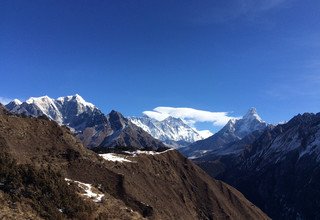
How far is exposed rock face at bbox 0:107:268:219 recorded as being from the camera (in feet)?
285

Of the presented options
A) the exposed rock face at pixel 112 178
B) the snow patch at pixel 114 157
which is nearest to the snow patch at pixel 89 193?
the exposed rock face at pixel 112 178

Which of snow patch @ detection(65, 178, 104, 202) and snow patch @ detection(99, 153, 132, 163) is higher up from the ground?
snow patch @ detection(99, 153, 132, 163)

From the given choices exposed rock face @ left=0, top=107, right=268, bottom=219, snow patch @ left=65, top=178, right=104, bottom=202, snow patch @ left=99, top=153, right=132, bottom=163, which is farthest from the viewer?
snow patch @ left=99, top=153, right=132, bottom=163

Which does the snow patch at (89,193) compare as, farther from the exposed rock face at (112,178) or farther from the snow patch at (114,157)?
the snow patch at (114,157)

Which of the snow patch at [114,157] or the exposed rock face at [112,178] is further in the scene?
the snow patch at [114,157]

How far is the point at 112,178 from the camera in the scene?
345 feet

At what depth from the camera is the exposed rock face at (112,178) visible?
86.9m

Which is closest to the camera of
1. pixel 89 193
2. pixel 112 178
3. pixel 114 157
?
pixel 89 193

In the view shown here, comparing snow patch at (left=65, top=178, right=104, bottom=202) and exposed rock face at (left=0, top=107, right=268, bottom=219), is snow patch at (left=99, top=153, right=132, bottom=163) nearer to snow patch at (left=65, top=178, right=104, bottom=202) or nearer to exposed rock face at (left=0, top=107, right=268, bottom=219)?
exposed rock face at (left=0, top=107, right=268, bottom=219)

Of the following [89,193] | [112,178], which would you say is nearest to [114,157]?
[112,178]

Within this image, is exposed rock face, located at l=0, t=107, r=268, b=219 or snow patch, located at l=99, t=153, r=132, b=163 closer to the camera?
exposed rock face, located at l=0, t=107, r=268, b=219

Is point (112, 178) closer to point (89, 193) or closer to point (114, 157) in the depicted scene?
point (89, 193)

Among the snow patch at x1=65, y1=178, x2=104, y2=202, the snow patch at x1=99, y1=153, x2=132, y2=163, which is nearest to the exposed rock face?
the snow patch at x1=65, y1=178, x2=104, y2=202

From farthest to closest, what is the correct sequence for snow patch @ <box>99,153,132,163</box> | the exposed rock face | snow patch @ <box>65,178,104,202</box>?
snow patch @ <box>99,153,132,163</box>
snow patch @ <box>65,178,104,202</box>
the exposed rock face
